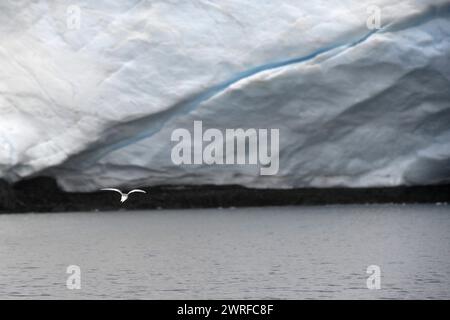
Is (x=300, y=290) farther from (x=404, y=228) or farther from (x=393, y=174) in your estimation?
(x=393, y=174)

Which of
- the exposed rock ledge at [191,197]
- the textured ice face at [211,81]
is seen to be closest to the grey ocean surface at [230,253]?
the exposed rock ledge at [191,197]

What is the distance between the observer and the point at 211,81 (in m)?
21.3

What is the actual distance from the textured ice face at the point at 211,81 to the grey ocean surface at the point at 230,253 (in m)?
1.35

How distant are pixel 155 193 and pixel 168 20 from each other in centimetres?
405

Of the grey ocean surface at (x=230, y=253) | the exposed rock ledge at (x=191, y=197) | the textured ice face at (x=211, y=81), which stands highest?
the textured ice face at (x=211, y=81)

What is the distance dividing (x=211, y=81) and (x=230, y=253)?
4139 millimetres

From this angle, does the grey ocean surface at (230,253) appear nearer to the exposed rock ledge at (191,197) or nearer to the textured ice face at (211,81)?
the exposed rock ledge at (191,197)

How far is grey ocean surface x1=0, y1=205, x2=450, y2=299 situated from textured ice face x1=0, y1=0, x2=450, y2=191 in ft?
4.44

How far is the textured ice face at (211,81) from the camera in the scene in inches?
835

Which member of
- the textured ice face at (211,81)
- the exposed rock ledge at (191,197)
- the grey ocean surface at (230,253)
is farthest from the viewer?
the exposed rock ledge at (191,197)

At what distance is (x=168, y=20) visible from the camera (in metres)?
21.3

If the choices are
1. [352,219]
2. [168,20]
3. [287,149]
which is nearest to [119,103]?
[168,20]

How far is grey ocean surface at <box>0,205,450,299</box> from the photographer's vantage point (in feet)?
48.7

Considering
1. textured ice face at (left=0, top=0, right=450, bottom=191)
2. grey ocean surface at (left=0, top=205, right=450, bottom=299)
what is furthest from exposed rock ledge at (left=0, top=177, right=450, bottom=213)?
textured ice face at (left=0, top=0, right=450, bottom=191)
